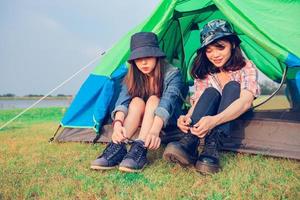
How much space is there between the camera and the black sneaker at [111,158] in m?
2.30

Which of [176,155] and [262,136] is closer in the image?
[176,155]

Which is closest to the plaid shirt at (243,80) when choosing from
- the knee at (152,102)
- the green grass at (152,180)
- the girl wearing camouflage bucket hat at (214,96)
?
the girl wearing camouflage bucket hat at (214,96)

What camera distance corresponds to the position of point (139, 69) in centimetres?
266

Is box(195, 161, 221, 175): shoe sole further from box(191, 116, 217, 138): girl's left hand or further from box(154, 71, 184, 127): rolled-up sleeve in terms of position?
box(154, 71, 184, 127): rolled-up sleeve

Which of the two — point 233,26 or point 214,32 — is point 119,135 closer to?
point 214,32

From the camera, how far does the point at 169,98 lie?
8.14ft

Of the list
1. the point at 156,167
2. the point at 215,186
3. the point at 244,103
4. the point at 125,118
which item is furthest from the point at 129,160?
the point at 244,103

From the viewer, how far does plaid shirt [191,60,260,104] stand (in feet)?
7.89

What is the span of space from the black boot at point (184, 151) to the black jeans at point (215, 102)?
0.11 m

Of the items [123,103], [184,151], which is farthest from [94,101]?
[184,151]

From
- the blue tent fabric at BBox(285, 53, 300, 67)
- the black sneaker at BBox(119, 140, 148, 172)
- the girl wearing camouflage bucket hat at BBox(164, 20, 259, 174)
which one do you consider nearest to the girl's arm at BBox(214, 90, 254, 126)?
the girl wearing camouflage bucket hat at BBox(164, 20, 259, 174)

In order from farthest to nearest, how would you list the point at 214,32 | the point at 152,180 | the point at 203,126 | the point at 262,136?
1. the point at 262,136
2. the point at 214,32
3. the point at 203,126
4. the point at 152,180

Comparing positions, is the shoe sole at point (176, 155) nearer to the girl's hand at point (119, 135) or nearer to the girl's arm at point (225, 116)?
the girl's arm at point (225, 116)

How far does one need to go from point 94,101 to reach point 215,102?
1311mm
